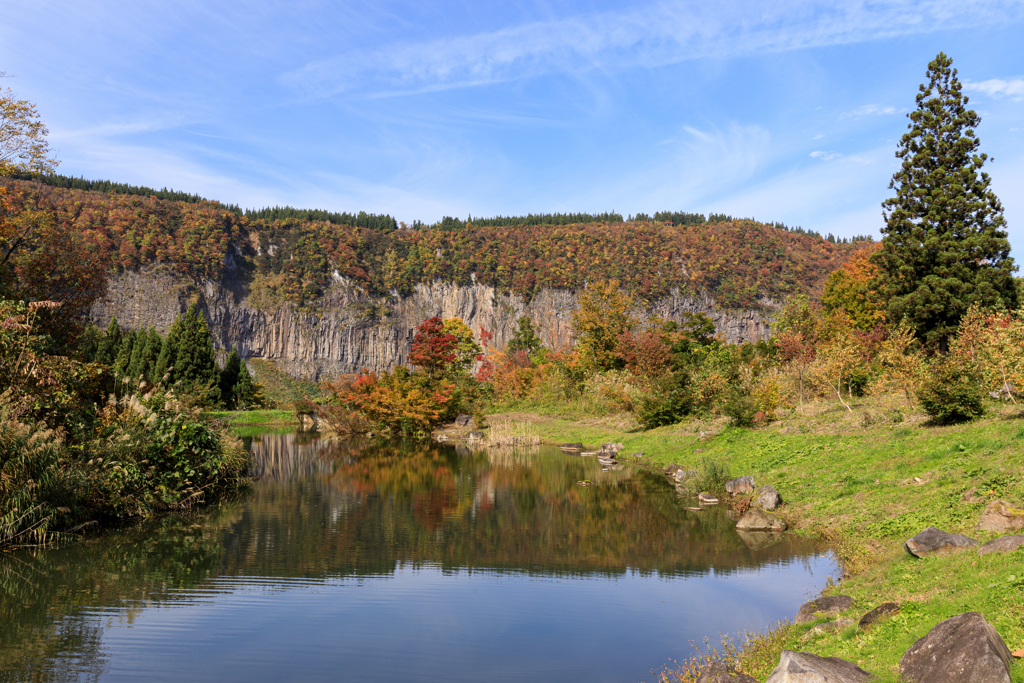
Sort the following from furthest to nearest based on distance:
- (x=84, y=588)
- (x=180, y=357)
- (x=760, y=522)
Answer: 1. (x=180, y=357)
2. (x=760, y=522)
3. (x=84, y=588)

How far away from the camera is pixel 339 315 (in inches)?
4058

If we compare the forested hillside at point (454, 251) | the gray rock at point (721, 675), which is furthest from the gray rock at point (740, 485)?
the forested hillside at point (454, 251)

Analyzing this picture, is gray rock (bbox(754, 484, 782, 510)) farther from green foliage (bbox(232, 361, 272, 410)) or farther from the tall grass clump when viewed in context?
green foliage (bbox(232, 361, 272, 410))

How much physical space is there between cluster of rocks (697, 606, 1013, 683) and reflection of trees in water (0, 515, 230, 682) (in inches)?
273

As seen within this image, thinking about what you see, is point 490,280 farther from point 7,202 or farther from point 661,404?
point 7,202

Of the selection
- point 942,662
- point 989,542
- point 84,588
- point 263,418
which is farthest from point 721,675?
point 263,418

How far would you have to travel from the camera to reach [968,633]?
4.92 metres

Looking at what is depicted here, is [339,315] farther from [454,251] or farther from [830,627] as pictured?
[830,627]

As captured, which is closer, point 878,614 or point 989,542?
point 878,614

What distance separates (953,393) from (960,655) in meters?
13.2

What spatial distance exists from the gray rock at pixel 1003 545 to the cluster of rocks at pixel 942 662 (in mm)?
3152

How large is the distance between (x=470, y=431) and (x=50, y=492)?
25.1 m

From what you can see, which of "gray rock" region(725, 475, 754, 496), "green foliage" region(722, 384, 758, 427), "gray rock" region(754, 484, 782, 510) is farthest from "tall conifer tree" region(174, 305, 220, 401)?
"gray rock" region(754, 484, 782, 510)

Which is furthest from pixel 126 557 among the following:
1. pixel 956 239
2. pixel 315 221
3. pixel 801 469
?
pixel 315 221
